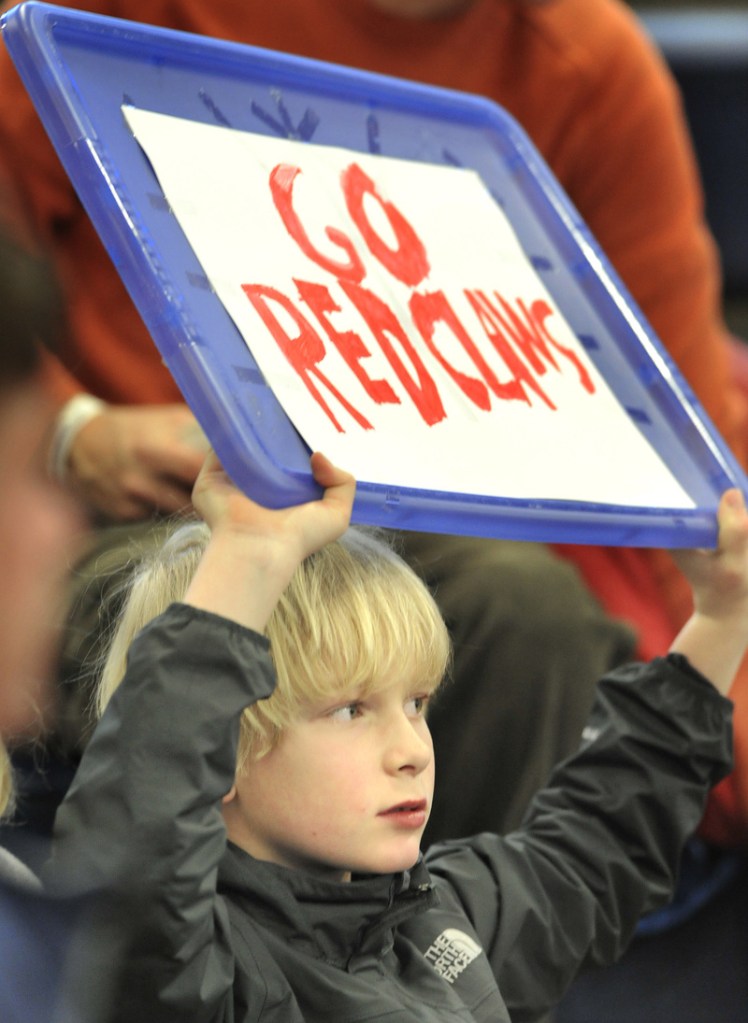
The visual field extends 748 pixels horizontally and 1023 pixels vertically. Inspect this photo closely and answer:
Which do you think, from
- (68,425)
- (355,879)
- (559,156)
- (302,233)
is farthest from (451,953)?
(559,156)

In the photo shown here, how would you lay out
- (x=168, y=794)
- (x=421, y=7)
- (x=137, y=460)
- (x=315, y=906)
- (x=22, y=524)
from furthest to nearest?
(x=421, y=7) < (x=137, y=460) < (x=315, y=906) < (x=168, y=794) < (x=22, y=524)

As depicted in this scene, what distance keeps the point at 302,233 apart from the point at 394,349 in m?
0.08

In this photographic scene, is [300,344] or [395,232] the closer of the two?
[300,344]

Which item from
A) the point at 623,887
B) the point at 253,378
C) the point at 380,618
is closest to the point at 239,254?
the point at 253,378

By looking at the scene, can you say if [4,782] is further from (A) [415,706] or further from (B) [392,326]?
(B) [392,326]

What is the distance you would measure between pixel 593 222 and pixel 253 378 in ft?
2.73

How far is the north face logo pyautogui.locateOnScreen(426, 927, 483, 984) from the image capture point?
828 mm

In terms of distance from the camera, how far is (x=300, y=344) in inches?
30.5

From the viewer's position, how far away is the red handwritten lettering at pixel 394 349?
0.82 metres

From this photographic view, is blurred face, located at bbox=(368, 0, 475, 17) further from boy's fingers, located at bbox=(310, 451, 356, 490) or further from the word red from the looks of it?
boy's fingers, located at bbox=(310, 451, 356, 490)

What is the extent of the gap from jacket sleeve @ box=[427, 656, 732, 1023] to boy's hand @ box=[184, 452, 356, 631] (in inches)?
11.4

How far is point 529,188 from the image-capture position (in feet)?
3.37

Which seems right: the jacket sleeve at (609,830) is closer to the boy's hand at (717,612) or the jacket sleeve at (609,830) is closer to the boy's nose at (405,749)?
the boy's hand at (717,612)

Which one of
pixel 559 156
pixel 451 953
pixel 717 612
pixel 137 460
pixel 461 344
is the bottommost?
pixel 451 953
